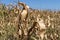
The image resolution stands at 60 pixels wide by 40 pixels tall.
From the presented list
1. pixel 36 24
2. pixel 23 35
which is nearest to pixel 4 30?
pixel 23 35

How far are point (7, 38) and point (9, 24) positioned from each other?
683 millimetres

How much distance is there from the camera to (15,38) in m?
3.83

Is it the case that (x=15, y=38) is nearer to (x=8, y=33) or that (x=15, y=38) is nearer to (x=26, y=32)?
(x=8, y=33)

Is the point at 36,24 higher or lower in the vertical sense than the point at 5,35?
higher

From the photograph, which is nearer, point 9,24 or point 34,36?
point 34,36

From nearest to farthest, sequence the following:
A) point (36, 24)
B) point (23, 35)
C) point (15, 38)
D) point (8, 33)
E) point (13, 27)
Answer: point (36, 24) → point (23, 35) → point (15, 38) → point (8, 33) → point (13, 27)

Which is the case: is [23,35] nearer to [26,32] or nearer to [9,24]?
[26,32]

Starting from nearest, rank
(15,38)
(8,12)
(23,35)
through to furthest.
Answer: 1. (23,35)
2. (15,38)
3. (8,12)

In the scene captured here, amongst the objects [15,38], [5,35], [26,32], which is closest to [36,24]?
[26,32]

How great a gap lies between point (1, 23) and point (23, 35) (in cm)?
137

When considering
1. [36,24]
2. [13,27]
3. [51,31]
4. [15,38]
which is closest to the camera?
[36,24]

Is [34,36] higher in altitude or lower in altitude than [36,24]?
lower

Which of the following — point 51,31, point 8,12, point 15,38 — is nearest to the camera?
point 15,38

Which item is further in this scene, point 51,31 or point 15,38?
point 51,31
